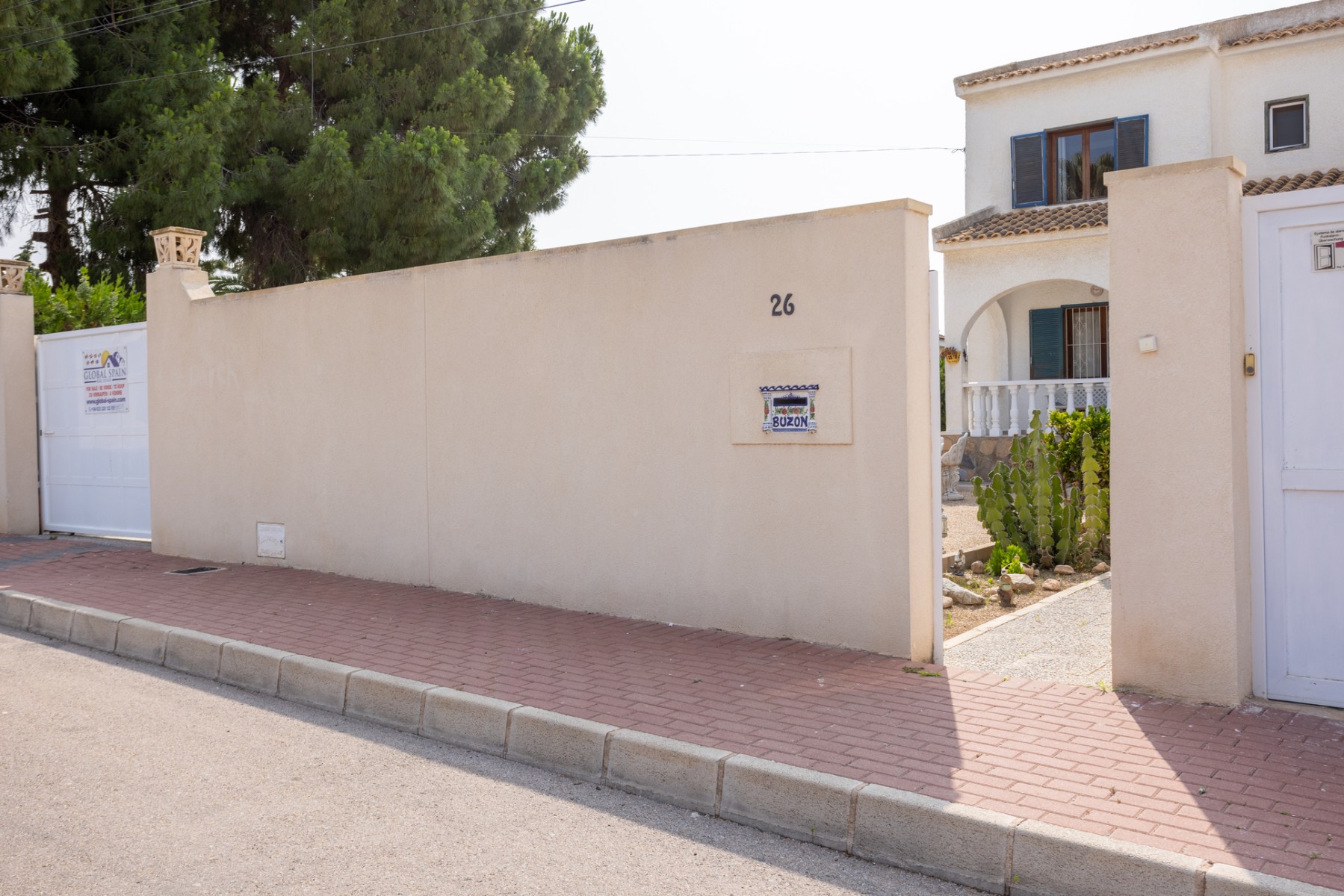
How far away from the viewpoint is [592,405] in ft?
24.0

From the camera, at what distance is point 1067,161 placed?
18.3 m

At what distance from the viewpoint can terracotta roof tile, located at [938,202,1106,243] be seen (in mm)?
16609

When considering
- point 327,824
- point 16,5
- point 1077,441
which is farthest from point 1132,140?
point 327,824

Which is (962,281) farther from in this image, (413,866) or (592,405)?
(413,866)

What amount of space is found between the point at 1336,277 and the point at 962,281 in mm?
13521

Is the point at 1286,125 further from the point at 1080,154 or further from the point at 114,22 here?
the point at 114,22

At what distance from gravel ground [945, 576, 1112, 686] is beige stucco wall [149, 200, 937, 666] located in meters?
0.52

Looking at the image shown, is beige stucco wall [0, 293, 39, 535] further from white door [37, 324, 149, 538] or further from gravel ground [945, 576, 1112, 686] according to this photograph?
gravel ground [945, 576, 1112, 686]

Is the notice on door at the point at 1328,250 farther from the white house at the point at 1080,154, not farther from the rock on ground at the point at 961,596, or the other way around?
the white house at the point at 1080,154

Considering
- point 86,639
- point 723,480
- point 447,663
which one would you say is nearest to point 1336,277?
point 723,480

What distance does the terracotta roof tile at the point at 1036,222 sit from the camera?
1661 centimetres

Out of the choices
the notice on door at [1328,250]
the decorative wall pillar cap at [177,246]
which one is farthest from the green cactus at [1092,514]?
the decorative wall pillar cap at [177,246]

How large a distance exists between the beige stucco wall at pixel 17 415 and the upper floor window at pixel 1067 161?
48.4ft

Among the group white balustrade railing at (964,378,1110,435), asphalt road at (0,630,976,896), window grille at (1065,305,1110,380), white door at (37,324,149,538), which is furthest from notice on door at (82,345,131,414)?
window grille at (1065,305,1110,380)
